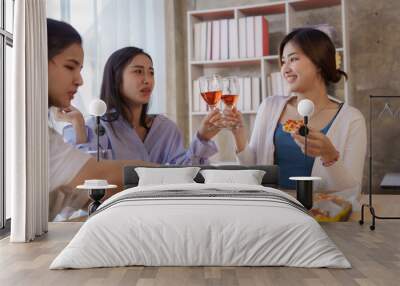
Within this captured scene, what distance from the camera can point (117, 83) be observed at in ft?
19.6

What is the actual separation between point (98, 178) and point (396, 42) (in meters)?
3.26

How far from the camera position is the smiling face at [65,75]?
5.84m

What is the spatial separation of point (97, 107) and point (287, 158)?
1.97 metres

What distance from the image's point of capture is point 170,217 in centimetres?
391

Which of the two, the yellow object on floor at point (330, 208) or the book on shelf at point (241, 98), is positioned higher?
the book on shelf at point (241, 98)

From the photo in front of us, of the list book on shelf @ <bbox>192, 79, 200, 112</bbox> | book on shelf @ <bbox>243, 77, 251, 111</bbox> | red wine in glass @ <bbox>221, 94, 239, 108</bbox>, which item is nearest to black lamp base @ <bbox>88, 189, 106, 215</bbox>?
book on shelf @ <bbox>192, 79, 200, 112</bbox>

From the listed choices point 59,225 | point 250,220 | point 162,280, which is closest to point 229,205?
point 250,220

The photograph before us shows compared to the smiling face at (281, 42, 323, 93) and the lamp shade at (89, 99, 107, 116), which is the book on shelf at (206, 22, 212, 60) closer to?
the smiling face at (281, 42, 323, 93)

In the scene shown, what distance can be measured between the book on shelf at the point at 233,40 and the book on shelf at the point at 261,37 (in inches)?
7.8

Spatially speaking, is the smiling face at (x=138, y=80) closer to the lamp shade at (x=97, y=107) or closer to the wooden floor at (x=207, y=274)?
the lamp shade at (x=97, y=107)

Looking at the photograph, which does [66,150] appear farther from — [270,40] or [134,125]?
[270,40]

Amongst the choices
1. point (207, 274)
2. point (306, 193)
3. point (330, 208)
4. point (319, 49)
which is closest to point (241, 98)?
point (319, 49)

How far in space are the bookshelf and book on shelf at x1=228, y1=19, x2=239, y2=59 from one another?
0.05ft

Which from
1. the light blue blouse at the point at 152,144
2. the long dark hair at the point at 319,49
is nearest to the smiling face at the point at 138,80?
the light blue blouse at the point at 152,144
